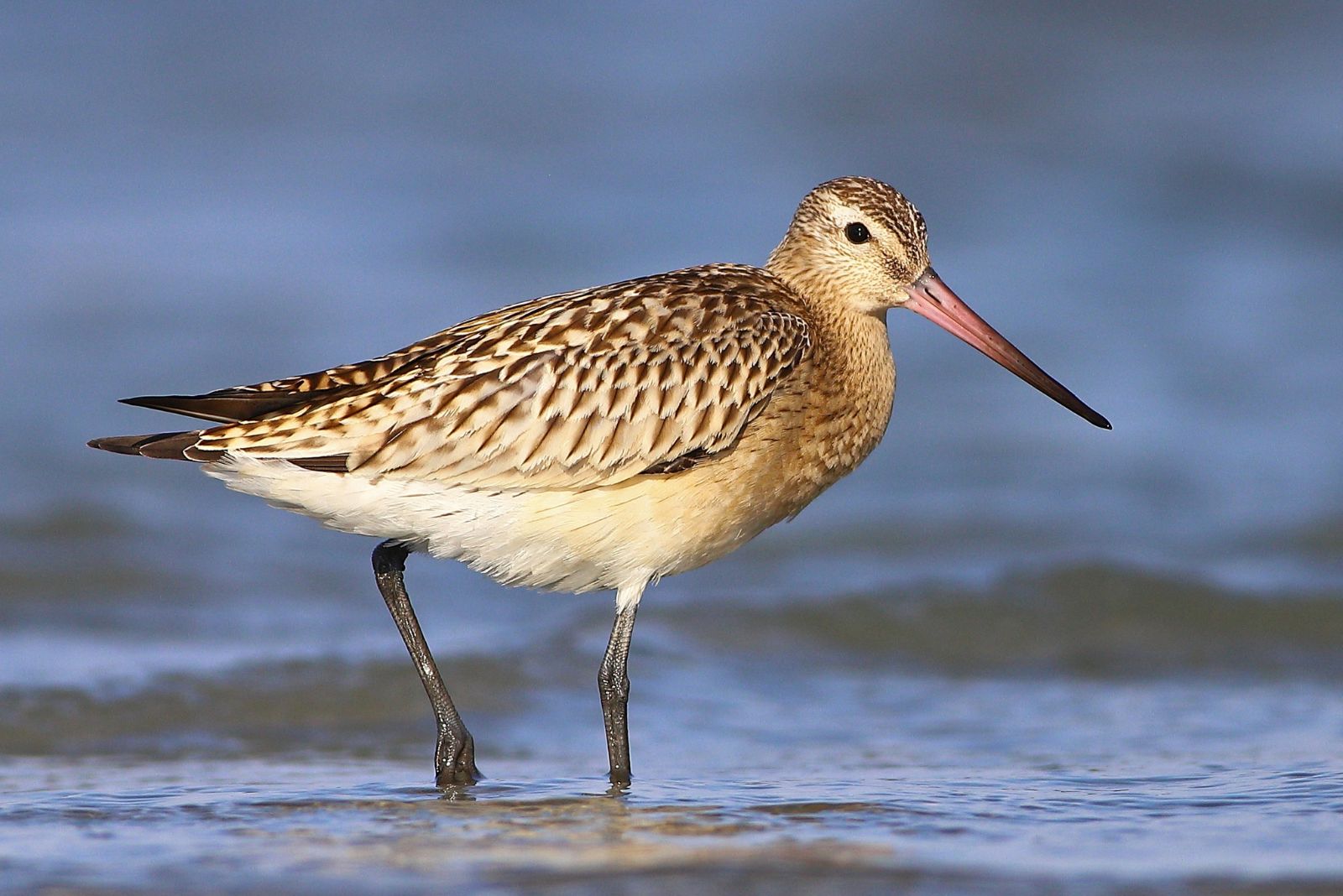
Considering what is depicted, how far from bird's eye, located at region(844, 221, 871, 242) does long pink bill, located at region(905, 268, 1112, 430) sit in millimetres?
288

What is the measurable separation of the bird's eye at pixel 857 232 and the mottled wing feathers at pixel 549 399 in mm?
790

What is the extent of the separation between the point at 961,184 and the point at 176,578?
35.3 feet

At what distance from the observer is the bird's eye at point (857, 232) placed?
801 cm

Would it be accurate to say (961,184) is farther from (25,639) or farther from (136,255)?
(25,639)

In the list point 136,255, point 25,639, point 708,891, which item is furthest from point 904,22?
point 708,891

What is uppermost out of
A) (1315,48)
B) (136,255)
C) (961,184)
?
(1315,48)

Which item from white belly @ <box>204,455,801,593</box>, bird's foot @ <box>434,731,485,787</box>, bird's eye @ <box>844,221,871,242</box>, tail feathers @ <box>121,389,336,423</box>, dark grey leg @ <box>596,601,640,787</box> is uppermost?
bird's eye @ <box>844,221,871,242</box>

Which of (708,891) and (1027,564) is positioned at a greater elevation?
(1027,564)

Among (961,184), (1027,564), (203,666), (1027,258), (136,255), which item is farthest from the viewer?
(961,184)

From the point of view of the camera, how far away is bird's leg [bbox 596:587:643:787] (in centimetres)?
754

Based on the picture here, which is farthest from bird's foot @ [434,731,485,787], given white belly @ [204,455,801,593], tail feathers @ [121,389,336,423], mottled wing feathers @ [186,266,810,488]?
tail feathers @ [121,389,336,423]

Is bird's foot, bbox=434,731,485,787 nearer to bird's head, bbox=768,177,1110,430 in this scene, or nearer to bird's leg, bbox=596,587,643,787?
bird's leg, bbox=596,587,643,787

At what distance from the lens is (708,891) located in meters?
5.44

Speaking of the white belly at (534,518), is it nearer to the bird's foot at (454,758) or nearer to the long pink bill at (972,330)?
the bird's foot at (454,758)
